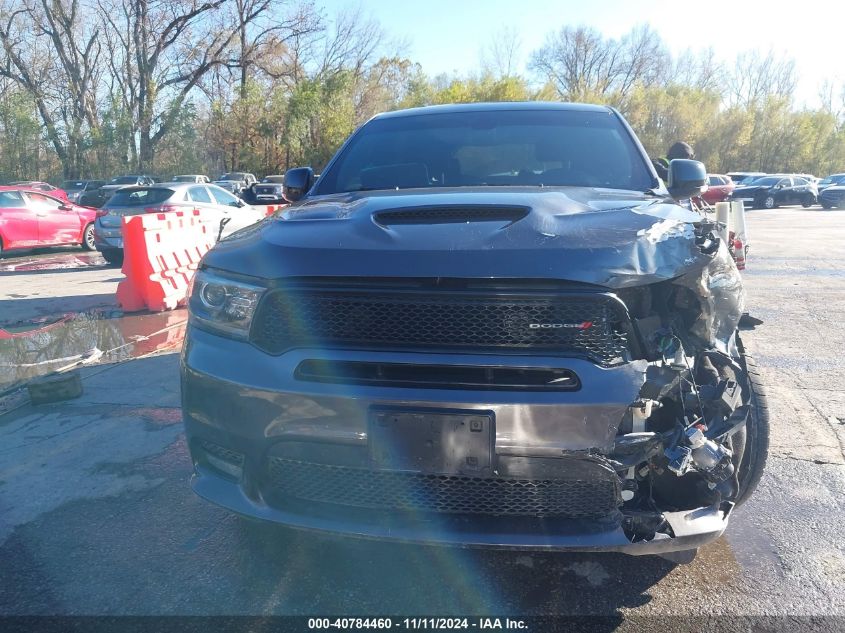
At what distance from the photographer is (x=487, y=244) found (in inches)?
81.2

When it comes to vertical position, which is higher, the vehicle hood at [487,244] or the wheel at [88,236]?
the vehicle hood at [487,244]

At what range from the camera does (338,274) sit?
82.8 inches

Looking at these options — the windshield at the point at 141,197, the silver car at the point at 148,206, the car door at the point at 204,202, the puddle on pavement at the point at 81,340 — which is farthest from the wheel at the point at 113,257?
the puddle on pavement at the point at 81,340

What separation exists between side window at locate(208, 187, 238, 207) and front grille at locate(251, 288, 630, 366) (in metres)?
11.5

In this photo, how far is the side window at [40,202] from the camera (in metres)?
14.2

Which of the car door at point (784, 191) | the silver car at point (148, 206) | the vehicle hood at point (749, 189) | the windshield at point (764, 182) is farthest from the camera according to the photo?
the windshield at point (764, 182)

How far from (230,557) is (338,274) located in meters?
1.42

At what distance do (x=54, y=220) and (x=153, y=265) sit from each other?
8446 millimetres

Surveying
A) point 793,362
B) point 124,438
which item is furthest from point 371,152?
point 793,362

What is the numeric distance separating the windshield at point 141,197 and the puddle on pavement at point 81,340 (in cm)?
470

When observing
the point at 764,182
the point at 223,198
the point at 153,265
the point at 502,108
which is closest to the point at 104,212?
the point at 223,198

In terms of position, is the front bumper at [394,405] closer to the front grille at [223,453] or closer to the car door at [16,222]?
the front grille at [223,453]

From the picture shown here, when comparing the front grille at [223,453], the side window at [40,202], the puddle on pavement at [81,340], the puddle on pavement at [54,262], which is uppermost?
the side window at [40,202]

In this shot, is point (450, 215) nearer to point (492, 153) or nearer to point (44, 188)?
point (492, 153)
